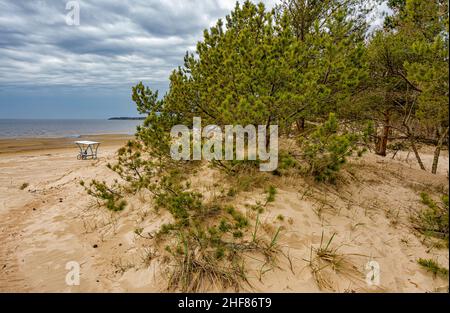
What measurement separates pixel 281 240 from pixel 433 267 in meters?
1.75

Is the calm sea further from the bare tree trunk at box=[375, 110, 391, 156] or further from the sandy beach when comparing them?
the bare tree trunk at box=[375, 110, 391, 156]

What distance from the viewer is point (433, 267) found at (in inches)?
117

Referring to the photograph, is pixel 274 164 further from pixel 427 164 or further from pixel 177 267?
pixel 427 164

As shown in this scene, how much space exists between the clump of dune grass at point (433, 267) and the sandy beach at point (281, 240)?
0.27 ft

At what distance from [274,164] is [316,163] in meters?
0.80

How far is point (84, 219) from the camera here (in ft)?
16.8

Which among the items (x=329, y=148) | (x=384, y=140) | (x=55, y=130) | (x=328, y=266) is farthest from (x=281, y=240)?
(x=55, y=130)

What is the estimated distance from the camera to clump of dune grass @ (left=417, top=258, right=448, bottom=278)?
9.48 ft

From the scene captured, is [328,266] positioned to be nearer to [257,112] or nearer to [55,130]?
[257,112]

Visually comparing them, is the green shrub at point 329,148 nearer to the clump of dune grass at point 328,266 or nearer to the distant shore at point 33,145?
the clump of dune grass at point 328,266

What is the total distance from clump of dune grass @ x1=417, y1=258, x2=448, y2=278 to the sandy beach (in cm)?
8

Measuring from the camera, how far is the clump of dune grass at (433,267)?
2890 millimetres

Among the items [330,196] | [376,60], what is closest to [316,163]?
[330,196]

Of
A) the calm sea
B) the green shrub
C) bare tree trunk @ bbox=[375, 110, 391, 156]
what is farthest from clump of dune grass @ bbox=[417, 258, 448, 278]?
the calm sea
